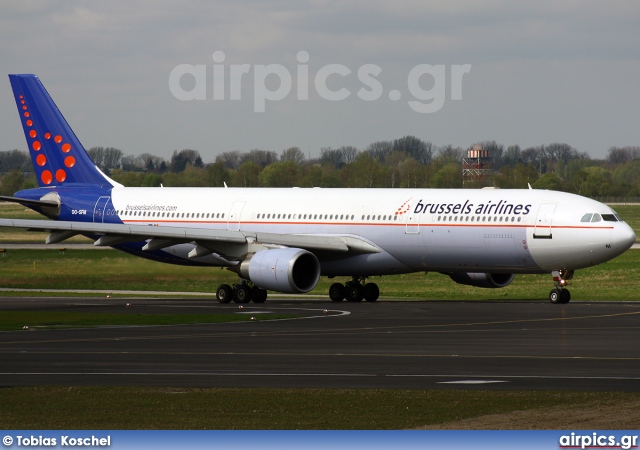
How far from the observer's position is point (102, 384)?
24.2 meters

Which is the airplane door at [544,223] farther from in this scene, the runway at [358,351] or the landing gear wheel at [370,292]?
the landing gear wheel at [370,292]

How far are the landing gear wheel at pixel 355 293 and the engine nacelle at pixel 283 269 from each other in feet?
9.98

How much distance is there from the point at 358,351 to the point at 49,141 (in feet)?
106

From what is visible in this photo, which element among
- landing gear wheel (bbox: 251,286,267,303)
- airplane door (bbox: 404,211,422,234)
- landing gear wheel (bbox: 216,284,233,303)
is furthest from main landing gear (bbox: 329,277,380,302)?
landing gear wheel (bbox: 216,284,233,303)

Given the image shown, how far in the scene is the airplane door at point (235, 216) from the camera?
53656 millimetres

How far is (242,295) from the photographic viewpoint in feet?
165

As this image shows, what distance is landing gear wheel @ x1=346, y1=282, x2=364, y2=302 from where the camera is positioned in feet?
170

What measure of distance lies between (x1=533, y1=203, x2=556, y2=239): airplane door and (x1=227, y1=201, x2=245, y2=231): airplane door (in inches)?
504

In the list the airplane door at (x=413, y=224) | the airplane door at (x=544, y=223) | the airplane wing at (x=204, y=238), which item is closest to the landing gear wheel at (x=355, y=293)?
the airplane wing at (x=204, y=238)

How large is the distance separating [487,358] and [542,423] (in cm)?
990

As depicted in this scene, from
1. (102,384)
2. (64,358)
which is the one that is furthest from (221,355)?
(102,384)

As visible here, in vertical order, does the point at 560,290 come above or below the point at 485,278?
below

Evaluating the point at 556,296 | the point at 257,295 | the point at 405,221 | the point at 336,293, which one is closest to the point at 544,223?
the point at 556,296

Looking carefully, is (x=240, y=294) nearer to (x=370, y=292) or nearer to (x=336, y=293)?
(x=336, y=293)
